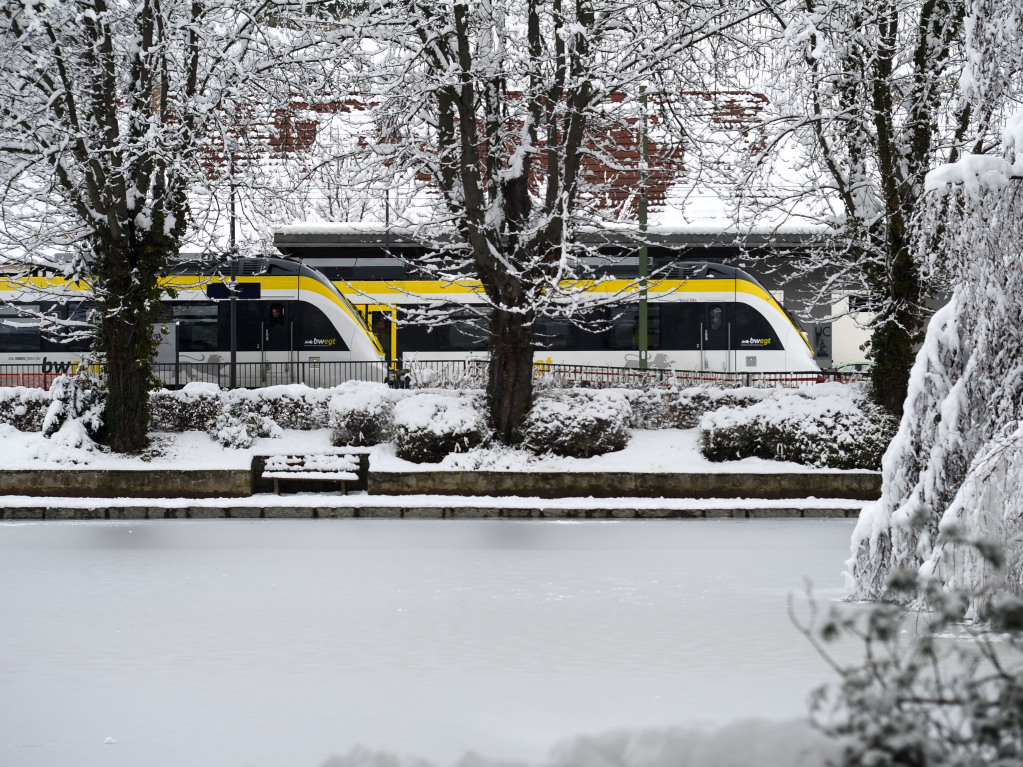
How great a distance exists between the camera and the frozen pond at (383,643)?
6.47m

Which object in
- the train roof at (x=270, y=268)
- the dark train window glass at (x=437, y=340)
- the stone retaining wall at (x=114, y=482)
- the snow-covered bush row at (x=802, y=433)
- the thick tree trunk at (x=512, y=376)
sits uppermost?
the train roof at (x=270, y=268)

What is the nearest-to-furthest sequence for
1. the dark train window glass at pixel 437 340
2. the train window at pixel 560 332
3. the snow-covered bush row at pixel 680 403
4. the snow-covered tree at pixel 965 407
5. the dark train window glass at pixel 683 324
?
the snow-covered tree at pixel 965 407
the snow-covered bush row at pixel 680 403
the dark train window glass at pixel 683 324
the train window at pixel 560 332
the dark train window glass at pixel 437 340

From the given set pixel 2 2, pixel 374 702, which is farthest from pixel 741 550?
pixel 2 2

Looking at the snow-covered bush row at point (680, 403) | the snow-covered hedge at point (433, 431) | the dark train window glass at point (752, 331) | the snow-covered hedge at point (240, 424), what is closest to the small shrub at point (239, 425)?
the snow-covered hedge at point (240, 424)

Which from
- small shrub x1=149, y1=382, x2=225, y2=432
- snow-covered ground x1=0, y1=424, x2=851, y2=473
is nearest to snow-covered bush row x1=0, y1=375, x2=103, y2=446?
snow-covered ground x1=0, y1=424, x2=851, y2=473

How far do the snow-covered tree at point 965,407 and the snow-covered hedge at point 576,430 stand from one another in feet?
36.3

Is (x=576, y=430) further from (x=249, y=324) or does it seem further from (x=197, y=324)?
(x=197, y=324)

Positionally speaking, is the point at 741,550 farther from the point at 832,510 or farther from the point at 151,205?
the point at 151,205

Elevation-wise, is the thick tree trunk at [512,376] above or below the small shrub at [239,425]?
above

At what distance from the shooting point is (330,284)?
32.8 metres

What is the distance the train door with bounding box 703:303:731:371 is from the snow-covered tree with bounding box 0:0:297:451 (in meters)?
16.1

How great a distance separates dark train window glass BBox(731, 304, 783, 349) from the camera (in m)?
34.5

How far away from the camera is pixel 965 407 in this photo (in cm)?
955

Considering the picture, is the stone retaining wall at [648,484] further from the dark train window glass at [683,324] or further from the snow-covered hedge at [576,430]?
the dark train window glass at [683,324]
